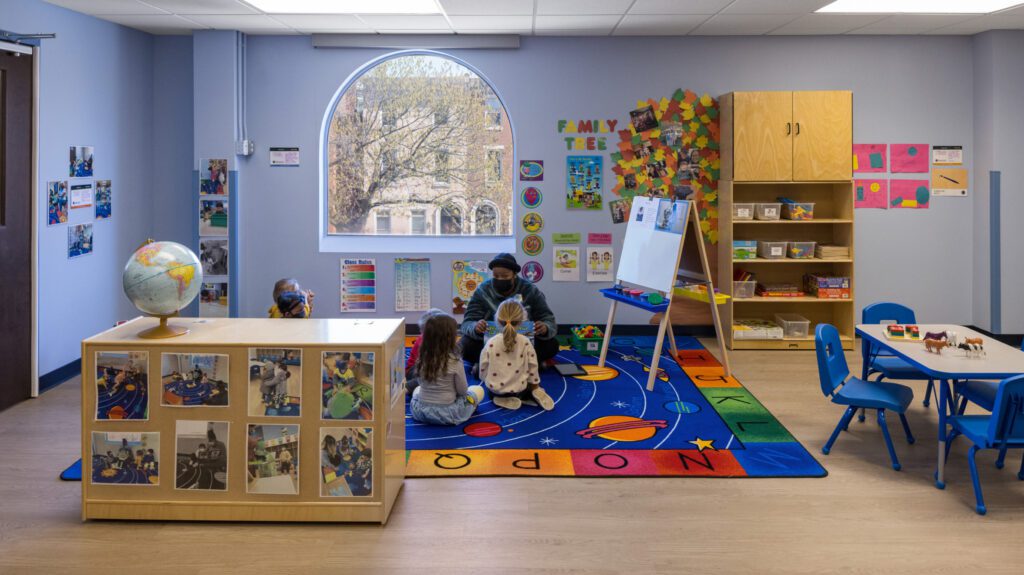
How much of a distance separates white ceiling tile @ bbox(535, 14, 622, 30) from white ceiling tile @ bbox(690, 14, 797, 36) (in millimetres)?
801

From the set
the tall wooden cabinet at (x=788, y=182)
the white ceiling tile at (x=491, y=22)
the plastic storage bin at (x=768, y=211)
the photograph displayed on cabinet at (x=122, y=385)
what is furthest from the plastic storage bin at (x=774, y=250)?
the photograph displayed on cabinet at (x=122, y=385)

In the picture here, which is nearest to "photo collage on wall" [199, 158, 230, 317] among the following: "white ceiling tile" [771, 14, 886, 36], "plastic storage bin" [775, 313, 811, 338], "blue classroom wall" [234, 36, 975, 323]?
"blue classroom wall" [234, 36, 975, 323]

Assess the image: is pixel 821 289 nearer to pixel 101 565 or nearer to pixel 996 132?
pixel 996 132

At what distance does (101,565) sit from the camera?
138 inches

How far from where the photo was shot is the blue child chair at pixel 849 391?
15.4ft

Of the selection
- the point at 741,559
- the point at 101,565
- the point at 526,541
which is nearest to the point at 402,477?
the point at 526,541

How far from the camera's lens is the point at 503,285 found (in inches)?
269

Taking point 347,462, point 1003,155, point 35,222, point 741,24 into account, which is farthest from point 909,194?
point 35,222

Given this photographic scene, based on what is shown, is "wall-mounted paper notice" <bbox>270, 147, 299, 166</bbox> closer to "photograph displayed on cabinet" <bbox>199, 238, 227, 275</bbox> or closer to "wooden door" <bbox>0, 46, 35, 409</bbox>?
"photograph displayed on cabinet" <bbox>199, 238, 227, 275</bbox>

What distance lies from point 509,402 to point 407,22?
3390 mm

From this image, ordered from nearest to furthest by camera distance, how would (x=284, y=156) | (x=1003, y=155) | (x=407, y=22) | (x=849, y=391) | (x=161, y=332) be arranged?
(x=161, y=332), (x=849, y=391), (x=407, y=22), (x=1003, y=155), (x=284, y=156)

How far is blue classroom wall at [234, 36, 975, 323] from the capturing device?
7879 mm

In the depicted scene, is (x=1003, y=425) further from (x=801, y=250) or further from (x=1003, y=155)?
(x=1003, y=155)

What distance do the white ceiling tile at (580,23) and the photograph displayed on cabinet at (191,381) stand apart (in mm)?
4320
